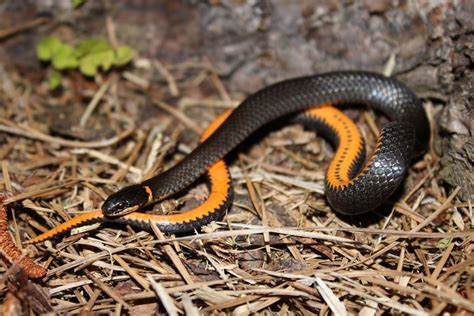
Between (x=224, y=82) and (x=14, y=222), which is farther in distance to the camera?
(x=224, y=82)

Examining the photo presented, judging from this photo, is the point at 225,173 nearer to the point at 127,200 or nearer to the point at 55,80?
the point at 127,200

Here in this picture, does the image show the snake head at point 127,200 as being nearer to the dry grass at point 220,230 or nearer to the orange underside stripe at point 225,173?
the orange underside stripe at point 225,173

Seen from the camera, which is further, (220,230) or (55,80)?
(55,80)

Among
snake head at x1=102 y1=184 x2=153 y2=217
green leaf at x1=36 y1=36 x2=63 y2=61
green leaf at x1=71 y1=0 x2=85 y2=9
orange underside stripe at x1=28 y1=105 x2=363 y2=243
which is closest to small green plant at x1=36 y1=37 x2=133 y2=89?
green leaf at x1=36 y1=36 x2=63 y2=61

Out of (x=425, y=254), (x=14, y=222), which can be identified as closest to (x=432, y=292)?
(x=425, y=254)

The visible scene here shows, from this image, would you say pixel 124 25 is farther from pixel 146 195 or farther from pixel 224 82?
pixel 146 195

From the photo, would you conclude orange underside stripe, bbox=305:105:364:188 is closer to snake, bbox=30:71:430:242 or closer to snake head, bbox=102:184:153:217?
snake, bbox=30:71:430:242

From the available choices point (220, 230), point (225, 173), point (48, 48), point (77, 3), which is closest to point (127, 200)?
point (220, 230)
